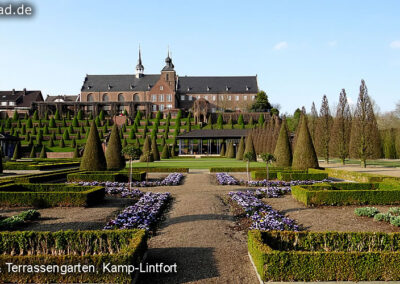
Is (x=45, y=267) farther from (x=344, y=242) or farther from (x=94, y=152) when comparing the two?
(x=94, y=152)

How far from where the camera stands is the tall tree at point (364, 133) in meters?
28.8

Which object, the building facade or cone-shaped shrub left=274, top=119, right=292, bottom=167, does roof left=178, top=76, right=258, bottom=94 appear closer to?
the building facade

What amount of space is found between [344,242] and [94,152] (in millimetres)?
17033

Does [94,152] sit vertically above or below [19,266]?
above

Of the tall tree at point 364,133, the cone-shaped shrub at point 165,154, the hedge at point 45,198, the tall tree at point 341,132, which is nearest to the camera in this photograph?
the hedge at point 45,198

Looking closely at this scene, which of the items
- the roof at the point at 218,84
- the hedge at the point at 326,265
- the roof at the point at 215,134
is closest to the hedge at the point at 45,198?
the hedge at the point at 326,265

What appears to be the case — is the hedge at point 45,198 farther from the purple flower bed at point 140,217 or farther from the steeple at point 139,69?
the steeple at point 139,69

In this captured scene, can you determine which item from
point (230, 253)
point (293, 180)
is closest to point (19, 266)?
point (230, 253)

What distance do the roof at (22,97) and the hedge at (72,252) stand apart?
300ft

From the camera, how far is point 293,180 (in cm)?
1741

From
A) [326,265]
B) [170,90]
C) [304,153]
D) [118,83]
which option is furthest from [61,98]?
[326,265]

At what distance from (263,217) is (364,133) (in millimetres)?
24687

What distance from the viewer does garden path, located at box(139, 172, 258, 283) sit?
5.37 meters

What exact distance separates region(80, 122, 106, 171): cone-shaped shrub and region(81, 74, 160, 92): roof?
225 ft
